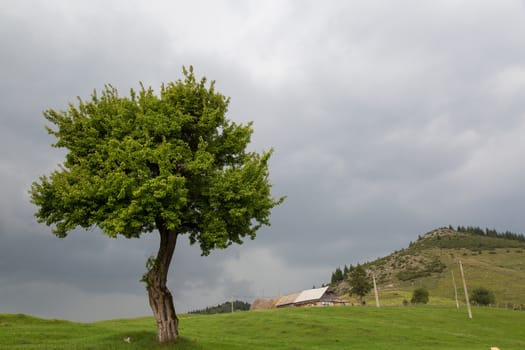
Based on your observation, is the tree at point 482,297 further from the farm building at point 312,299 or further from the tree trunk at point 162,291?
the tree trunk at point 162,291

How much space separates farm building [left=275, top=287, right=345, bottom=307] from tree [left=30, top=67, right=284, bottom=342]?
300ft

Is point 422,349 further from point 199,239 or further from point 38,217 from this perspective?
point 38,217

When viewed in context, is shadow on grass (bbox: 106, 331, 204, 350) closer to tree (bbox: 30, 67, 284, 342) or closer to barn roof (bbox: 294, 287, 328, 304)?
tree (bbox: 30, 67, 284, 342)

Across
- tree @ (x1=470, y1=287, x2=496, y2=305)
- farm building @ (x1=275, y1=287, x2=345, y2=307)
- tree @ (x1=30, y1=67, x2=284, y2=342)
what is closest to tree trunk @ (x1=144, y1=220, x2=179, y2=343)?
tree @ (x1=30, y1=67, x2=284, y2=342)

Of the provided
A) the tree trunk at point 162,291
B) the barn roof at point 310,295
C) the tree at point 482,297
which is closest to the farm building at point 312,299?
the barn roof at point 310,295

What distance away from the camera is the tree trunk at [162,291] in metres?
33.3

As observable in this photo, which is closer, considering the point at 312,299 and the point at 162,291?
the point at 162,291

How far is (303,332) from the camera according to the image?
2216 inches

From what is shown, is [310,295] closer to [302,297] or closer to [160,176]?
[302,297]

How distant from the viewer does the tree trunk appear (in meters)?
33.3

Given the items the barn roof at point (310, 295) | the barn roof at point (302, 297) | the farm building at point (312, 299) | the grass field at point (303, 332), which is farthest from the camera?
the barn roof at point (302, 297)

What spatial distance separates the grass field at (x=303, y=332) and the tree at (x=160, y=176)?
28.7 feet

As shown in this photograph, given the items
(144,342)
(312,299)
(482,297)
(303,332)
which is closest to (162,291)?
(144,342)

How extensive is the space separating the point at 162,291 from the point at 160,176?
950 cm
